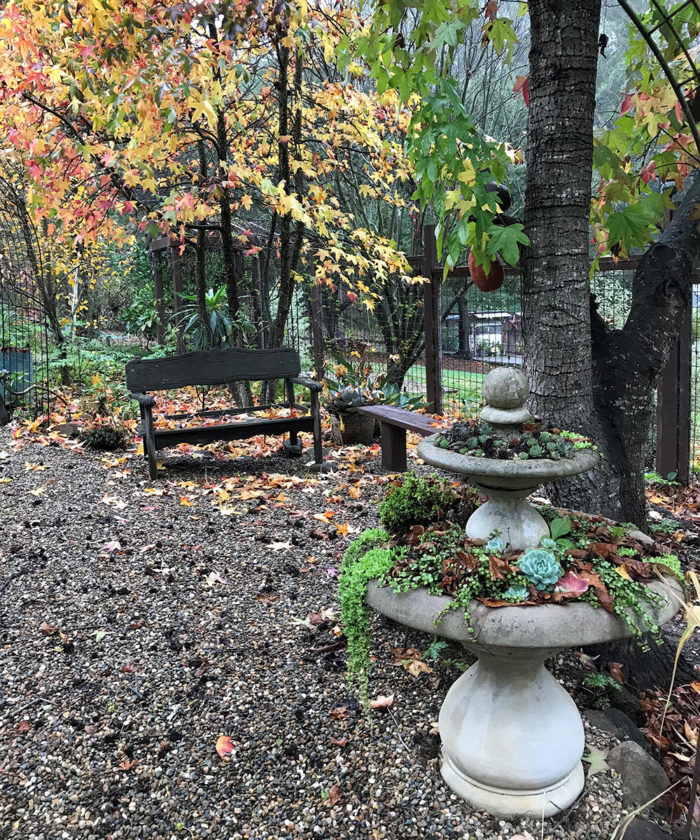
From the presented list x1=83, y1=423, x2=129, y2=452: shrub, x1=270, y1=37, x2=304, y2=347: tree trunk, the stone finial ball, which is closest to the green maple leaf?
the stone finial ball

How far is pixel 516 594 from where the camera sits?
5.29 ft

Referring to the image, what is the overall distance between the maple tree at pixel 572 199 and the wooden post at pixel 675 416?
6.49 ft

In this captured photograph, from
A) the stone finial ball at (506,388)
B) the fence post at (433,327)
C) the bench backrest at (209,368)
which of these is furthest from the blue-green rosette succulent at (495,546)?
the fence post at (433,327)

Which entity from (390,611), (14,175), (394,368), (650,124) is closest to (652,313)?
(650,124)

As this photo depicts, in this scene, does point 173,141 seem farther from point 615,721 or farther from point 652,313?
point 615,721

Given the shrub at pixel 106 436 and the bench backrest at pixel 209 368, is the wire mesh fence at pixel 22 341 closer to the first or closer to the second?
the shrub at pixel 106 436

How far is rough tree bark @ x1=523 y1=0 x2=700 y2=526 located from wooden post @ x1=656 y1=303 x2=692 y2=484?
200 cm

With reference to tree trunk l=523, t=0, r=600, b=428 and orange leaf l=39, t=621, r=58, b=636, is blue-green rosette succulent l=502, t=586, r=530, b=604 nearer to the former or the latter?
tree trunk l=523, t=0, r=600, b=428

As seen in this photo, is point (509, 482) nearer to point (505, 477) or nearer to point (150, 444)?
point (505, 477)

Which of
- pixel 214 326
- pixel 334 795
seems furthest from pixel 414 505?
pixel 214 326

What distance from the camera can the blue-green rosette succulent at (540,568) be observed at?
1629 mm

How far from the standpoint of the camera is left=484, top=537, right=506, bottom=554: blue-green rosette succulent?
1.77 metres

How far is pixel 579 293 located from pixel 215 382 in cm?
351

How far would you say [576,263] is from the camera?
7.84 ft
